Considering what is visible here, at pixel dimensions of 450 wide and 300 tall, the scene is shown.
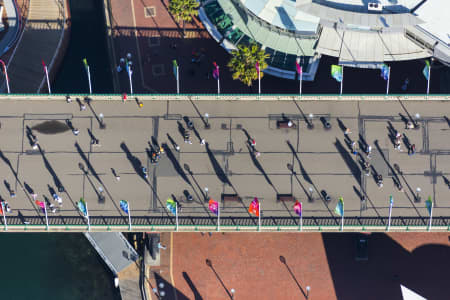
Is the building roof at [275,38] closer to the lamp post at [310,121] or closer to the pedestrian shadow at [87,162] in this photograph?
the lamp post at [310,121]

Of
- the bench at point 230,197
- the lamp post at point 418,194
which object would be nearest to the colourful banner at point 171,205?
the bench at point 230,197

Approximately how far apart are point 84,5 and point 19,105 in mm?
29181

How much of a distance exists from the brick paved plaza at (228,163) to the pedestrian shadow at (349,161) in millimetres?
150

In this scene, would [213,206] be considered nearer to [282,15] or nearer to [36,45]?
[282,15]

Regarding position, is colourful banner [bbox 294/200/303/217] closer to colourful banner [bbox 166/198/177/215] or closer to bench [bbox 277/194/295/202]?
bench [bbox 277/194/295/202]

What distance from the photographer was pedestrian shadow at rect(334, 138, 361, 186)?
127 meters

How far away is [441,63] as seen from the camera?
139500 mm

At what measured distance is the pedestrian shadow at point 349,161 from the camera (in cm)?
12662

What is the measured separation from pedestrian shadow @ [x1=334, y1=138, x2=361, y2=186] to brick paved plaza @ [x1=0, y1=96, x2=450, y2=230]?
0.15 m

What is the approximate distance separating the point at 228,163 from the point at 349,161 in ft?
59.6

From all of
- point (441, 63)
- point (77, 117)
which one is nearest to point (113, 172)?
point (77, 117)

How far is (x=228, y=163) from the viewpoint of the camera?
12719cm

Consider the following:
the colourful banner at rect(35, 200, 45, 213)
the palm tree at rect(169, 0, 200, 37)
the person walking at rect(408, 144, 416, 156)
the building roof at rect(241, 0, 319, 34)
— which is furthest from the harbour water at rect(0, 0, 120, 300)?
the person walking at rect(408, 144, 416, 156)

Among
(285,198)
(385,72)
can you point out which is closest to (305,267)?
(285,198)
